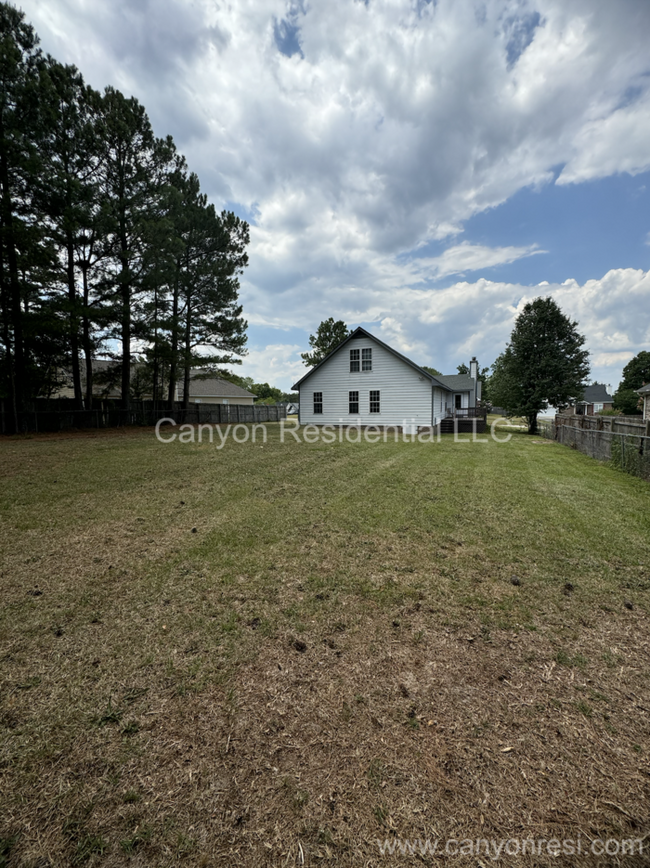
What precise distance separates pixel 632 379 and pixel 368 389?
45940 millimetres

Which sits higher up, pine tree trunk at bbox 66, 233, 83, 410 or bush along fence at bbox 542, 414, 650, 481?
pine tree trunk at bbox 66, 233, 83, 410

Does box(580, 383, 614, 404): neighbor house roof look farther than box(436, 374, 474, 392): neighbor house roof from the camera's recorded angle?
Yes

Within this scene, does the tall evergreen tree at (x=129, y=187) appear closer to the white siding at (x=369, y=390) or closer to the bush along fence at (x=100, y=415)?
the bush along fence at (x=100, y=415)

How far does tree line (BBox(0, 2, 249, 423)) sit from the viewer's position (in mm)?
13906

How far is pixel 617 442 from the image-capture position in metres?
9.11

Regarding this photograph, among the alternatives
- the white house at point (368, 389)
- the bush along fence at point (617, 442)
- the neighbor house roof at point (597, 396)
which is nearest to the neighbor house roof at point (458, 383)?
the white house at point (368, 389)

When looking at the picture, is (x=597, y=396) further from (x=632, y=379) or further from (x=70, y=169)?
(x=70, y=169)

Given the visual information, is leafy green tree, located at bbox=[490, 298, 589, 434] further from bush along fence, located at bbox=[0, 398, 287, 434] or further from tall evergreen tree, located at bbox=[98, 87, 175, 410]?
tall evergreen tree, located at bbox=[98, 87, 175, 410]

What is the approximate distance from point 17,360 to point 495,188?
75.6ft

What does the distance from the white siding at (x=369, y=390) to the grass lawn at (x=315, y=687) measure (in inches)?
639

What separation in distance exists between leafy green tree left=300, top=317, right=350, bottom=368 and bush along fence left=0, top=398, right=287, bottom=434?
20.0m

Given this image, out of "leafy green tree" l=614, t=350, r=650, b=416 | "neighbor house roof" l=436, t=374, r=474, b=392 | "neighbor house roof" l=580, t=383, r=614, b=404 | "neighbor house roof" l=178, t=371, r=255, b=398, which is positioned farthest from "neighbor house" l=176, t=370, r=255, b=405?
"neighbor house roof" l=580, t=383, r=614, b=404

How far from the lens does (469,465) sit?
9656mm

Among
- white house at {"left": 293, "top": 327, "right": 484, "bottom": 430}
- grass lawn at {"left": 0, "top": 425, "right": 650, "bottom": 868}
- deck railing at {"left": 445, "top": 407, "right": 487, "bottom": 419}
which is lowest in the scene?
grass lawn at {"left": 0, "top": 425, "right": 650, "bottom": 868}
